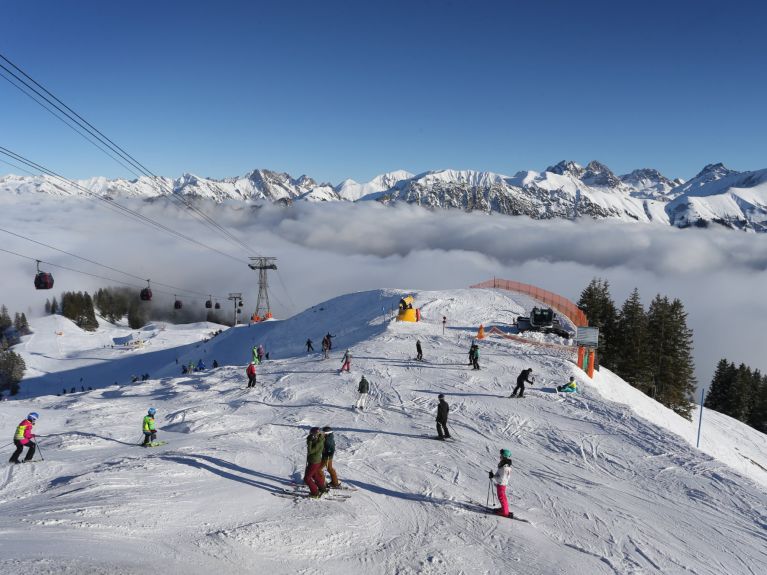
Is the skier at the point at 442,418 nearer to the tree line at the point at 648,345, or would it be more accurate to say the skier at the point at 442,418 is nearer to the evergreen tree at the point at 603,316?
the tree line at the point at 648,345

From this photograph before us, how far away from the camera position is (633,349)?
44656 millimetres

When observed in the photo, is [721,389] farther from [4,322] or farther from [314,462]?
[4,322]

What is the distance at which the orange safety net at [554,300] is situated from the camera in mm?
38250

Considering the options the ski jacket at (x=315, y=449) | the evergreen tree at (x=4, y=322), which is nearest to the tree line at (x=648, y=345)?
the ski jacket at (x=315, y=449)

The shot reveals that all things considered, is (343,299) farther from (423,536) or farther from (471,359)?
(423,536)

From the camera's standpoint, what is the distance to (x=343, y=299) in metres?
55.2

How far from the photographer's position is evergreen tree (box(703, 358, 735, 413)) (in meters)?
67.8

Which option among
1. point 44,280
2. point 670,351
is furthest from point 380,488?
point 670,351

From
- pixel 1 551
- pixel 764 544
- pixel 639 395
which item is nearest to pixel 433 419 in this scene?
pixel 764 544

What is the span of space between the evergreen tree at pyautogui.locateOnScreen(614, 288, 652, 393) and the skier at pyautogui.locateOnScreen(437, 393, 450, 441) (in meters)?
35.8

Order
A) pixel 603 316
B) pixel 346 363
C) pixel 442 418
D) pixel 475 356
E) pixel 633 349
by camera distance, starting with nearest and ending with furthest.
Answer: pixel 442 418, pixel 475 356, pixel 346 363, pixel 633 349, pixel 603 316

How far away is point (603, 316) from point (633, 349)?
5.82 m

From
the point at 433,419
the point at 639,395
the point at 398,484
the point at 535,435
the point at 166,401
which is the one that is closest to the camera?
the point at 398,484

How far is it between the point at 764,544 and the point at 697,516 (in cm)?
126
